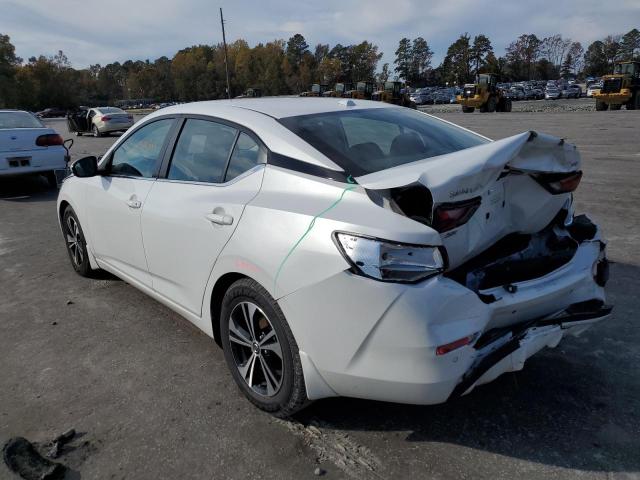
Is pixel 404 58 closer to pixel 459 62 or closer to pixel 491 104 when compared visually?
pixel 459 62

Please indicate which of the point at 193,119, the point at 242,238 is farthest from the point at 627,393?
the point at 193,119

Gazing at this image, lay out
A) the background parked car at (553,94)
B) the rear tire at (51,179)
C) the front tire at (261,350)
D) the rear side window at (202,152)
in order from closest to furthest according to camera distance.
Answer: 1. the front tire at (261,350)
2. the rear side window at (202,152)
3. the rear tire at (51,179)
4. the background parked car at (553,94)

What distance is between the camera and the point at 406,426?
2.58 m

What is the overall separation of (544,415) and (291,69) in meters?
130

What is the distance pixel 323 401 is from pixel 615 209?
218 inches

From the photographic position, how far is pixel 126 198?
3676mm

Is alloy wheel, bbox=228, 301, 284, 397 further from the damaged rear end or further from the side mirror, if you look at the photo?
the side mirror

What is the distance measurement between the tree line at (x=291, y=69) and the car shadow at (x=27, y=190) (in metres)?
105

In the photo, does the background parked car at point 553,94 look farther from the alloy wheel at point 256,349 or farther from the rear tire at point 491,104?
the alloy wheel at point 256,349

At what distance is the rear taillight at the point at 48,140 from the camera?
9.59 meters

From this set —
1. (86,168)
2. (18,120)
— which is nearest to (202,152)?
(86,168)

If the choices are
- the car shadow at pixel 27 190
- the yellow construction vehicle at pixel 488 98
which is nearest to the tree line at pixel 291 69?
the yellow construction vehicle at pixel 488 98

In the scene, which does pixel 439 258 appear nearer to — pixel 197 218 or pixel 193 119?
pixel 197 218

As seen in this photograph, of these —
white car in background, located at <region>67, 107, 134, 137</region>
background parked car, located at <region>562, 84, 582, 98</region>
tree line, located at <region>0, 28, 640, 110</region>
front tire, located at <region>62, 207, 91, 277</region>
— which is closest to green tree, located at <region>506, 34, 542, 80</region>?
tree line, located at <region>0, 28, 640, 110</region>
